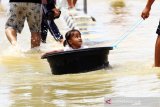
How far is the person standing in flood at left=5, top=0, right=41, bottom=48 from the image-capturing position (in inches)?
406

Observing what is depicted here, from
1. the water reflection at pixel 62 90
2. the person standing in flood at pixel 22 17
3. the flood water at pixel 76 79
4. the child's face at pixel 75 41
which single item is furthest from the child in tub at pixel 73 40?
the person standing in flood at pixel 22 17

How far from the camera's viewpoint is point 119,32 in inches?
523

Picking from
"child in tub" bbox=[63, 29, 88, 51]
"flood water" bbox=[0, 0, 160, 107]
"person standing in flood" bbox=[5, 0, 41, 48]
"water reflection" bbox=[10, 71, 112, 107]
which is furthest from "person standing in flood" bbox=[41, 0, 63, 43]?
"water reflection" bbox=[10, 71, 112, 107]

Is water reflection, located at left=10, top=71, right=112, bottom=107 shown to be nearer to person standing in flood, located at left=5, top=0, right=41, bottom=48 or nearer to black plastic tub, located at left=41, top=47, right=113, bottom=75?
black plastic tub, located at left=41, top=47, right=113, bottom=75

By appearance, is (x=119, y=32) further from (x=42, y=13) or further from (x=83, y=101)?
(x=83, y=101)

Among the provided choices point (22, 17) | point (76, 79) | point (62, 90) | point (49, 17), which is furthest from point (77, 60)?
point (49, 17)

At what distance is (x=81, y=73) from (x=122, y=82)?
822 millimetres

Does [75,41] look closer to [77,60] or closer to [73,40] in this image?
[73,40]

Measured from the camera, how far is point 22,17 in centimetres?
1042

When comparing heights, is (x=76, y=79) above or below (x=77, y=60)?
below

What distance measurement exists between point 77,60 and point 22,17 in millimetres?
2765

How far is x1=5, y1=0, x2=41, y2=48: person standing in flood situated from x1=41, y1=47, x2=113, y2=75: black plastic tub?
2.41 m

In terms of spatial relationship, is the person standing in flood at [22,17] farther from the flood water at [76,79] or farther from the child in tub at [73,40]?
the child in tub at [73,40]

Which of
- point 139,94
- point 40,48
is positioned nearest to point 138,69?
point 139,94
